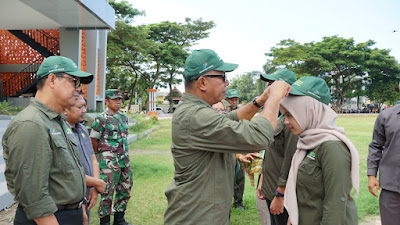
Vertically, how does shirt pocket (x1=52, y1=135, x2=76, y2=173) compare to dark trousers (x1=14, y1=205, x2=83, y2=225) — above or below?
above

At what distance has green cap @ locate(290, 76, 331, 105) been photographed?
2119mm

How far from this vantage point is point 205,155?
1805 millimetres

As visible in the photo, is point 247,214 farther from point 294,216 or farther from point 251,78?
point 251,78

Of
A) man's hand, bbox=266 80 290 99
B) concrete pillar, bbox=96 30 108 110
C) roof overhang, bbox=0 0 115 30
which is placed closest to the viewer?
man's hand, bbox=266 80 290 99

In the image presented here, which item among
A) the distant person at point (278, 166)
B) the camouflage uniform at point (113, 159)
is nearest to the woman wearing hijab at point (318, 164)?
the distant person at point (278, 166)

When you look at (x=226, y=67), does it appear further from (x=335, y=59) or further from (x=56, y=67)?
(x=335, y=59)

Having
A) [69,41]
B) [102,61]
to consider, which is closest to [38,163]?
[69,41]

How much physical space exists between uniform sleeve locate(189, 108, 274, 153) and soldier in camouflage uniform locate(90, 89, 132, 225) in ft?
Result: 9.89

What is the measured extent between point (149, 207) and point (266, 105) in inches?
157

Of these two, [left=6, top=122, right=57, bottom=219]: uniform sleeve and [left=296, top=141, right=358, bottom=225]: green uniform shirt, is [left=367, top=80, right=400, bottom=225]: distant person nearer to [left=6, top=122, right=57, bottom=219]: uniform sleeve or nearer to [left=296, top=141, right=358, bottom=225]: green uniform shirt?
[left=296, top=141, right=358, bottom=225]: green uniform shirt

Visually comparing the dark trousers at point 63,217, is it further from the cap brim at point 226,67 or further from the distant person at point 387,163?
the distant person at point 387,163

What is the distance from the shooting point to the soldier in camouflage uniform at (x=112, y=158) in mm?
4340

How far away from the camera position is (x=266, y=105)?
1.76 meters

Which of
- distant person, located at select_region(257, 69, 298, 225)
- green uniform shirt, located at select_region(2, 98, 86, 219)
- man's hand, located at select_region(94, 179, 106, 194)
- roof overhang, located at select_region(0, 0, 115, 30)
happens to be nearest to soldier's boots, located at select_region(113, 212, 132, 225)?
man's hand, located at select_region(94, 179, 106, 194)
